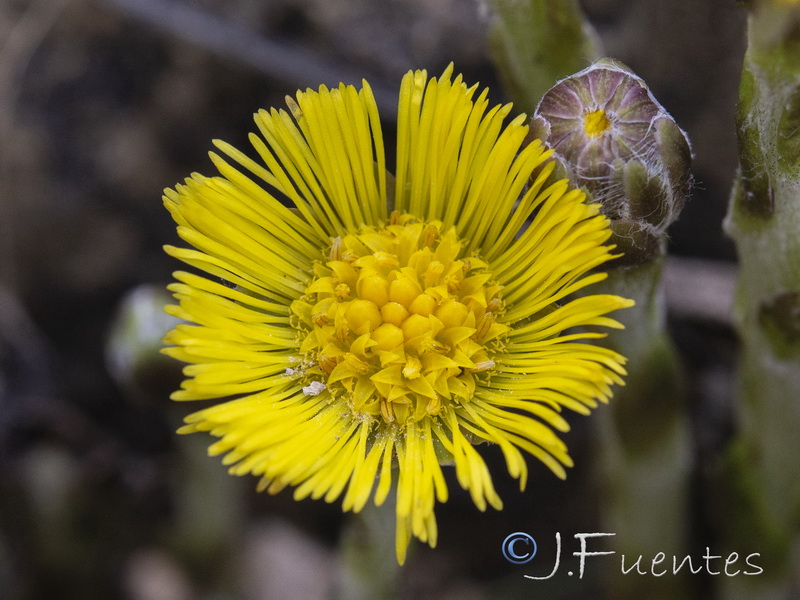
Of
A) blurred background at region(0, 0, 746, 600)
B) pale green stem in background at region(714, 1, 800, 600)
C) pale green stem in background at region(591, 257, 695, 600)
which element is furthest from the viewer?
blurred background at region(0, 0, 746, 600)

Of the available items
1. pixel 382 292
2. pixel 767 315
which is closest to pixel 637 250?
pixel 767 315

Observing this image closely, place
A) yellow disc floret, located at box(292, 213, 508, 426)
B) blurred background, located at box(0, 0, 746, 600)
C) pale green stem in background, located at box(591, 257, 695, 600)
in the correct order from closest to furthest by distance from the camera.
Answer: yellow disc floret, located at box(292, 213, 508, 426), pale green stem in background, located at box(591, 257, 695, 600), blurred background, located at box(0, 0, 746, 600)

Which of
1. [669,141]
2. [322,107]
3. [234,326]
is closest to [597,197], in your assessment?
[669,141]

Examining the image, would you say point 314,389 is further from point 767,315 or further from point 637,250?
point 767,315

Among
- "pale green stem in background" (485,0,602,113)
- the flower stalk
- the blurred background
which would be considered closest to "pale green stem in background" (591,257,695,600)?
the flower stalk

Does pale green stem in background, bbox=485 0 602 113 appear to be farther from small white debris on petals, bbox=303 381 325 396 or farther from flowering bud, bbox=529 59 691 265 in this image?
small white debris on petals, bbox=303 381 325 396

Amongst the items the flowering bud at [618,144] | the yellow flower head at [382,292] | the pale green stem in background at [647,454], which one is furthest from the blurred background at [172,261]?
the flowering bud at [618,144]
